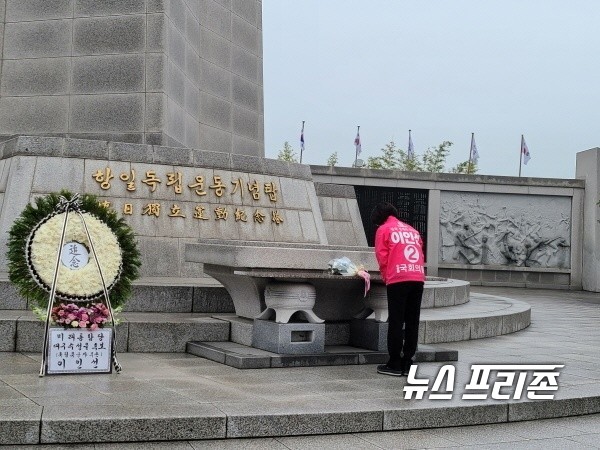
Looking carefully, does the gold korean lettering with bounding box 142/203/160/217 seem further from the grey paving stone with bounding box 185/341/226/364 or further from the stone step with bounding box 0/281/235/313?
the grey paving stone with bounding box 185/341/226/364

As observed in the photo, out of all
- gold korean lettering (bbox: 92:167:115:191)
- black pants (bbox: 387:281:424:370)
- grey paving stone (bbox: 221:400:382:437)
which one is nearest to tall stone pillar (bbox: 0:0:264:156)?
gold korean lettering (bbox: 92:167:115:191)

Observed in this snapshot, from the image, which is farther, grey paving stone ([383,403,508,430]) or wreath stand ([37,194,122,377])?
wreath stand ([37,194,122,377])

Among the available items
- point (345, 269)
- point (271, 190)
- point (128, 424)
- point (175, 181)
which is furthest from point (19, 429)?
point (271, 190)

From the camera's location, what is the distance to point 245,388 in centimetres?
529

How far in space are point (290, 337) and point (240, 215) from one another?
4330 millimetres

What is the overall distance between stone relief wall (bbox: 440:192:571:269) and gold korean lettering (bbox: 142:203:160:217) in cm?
1268

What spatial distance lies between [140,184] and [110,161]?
48 cm

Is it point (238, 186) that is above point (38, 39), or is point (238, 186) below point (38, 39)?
below

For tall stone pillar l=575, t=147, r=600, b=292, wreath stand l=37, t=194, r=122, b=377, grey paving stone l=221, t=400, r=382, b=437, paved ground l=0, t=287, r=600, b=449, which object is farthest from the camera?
tall stone pillar l=575, t=147, r=600, b=292

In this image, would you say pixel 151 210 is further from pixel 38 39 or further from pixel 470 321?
pixel 470 321

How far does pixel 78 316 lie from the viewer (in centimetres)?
577

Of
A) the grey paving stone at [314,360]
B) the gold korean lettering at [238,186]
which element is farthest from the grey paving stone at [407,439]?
the gold korean lettering at [238,186]

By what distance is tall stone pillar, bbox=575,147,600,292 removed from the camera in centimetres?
2133

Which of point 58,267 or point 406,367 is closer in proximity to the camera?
point 58,267
